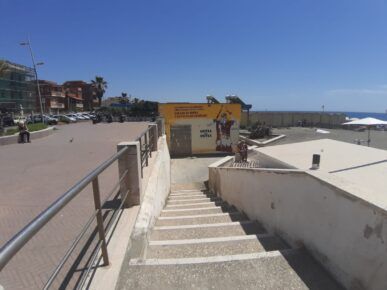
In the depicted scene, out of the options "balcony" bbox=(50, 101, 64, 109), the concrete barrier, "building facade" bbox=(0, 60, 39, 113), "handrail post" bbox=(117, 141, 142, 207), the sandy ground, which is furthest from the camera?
"balcony" bbox=(50, 101, 64, 109)

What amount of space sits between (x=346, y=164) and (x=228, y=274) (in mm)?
6561

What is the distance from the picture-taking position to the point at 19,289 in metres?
2.73

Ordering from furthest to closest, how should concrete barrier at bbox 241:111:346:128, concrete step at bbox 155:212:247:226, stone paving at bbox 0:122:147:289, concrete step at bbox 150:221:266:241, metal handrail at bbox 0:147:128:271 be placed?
concrete barrier at bbox 241:111:346:128 → concrete step at bbox 155:212:247:226 → concrete step at bbox 150:221:266:241 → stone paving at bbox 0:122:147:289 → metal handrail at bbox 0:147:128:271

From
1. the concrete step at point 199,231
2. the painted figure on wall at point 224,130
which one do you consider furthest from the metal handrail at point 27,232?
the painted figure on wall at point 224,130

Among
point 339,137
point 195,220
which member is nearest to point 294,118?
point 339,137

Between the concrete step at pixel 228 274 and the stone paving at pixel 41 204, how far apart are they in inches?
27.6

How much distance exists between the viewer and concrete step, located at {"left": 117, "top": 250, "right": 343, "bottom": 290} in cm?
306

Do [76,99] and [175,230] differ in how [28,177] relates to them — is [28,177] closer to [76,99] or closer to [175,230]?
[175,230]

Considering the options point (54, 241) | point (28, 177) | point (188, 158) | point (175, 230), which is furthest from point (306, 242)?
point (188, 158)

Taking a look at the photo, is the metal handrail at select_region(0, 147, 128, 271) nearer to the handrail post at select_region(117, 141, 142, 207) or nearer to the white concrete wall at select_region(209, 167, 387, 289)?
the handrail post at select_region(117, 141, 142, 207)

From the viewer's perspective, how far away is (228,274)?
10.7 feet

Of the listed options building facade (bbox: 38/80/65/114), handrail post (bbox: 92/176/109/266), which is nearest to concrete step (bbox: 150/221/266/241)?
handrail post (bbox: 92/176/109/266)

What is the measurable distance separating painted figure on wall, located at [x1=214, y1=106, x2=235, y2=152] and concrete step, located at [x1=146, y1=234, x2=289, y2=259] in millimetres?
21087

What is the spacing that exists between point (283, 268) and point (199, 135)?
2199cm
